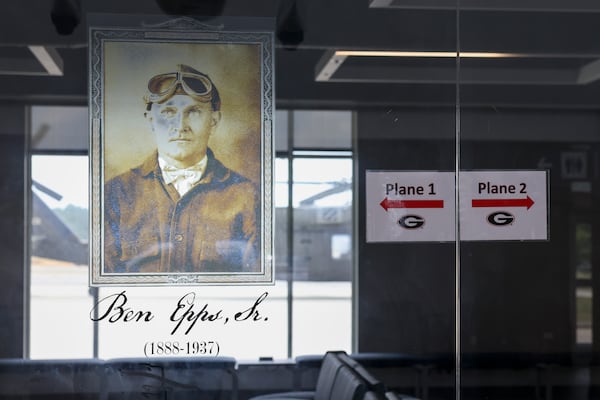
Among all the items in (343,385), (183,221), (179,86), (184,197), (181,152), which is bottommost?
(343,385)

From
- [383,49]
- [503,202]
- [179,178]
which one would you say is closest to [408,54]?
[383,49]

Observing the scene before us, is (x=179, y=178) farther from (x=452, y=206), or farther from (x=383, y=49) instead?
(x=452, y=206)

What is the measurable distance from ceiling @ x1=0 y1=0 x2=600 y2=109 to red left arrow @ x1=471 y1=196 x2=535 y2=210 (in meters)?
0.43

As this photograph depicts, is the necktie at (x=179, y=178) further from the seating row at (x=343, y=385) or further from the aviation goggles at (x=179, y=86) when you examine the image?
the seating row at (x=343, y=385)

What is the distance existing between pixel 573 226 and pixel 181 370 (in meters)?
1.87

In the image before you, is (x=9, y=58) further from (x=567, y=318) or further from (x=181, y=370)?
(x=567, y=318)

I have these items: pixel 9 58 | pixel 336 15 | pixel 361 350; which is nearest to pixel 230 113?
pixel 336 15

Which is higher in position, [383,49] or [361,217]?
[383,49]

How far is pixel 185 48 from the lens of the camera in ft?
11.5

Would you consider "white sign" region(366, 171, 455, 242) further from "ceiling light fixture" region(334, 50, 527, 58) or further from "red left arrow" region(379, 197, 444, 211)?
"ceiling light fixture" region(334, 50, 527, 58)

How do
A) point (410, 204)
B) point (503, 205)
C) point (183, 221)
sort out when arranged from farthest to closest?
point (503, 205) < point (410, 204) < point (183, 221)

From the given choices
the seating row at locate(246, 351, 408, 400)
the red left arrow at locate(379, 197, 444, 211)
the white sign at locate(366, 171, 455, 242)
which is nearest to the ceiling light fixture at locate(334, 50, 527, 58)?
the white sign at locate(366, 171, 455, 242)

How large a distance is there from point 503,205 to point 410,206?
0.44m

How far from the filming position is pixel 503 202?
3.72 m
